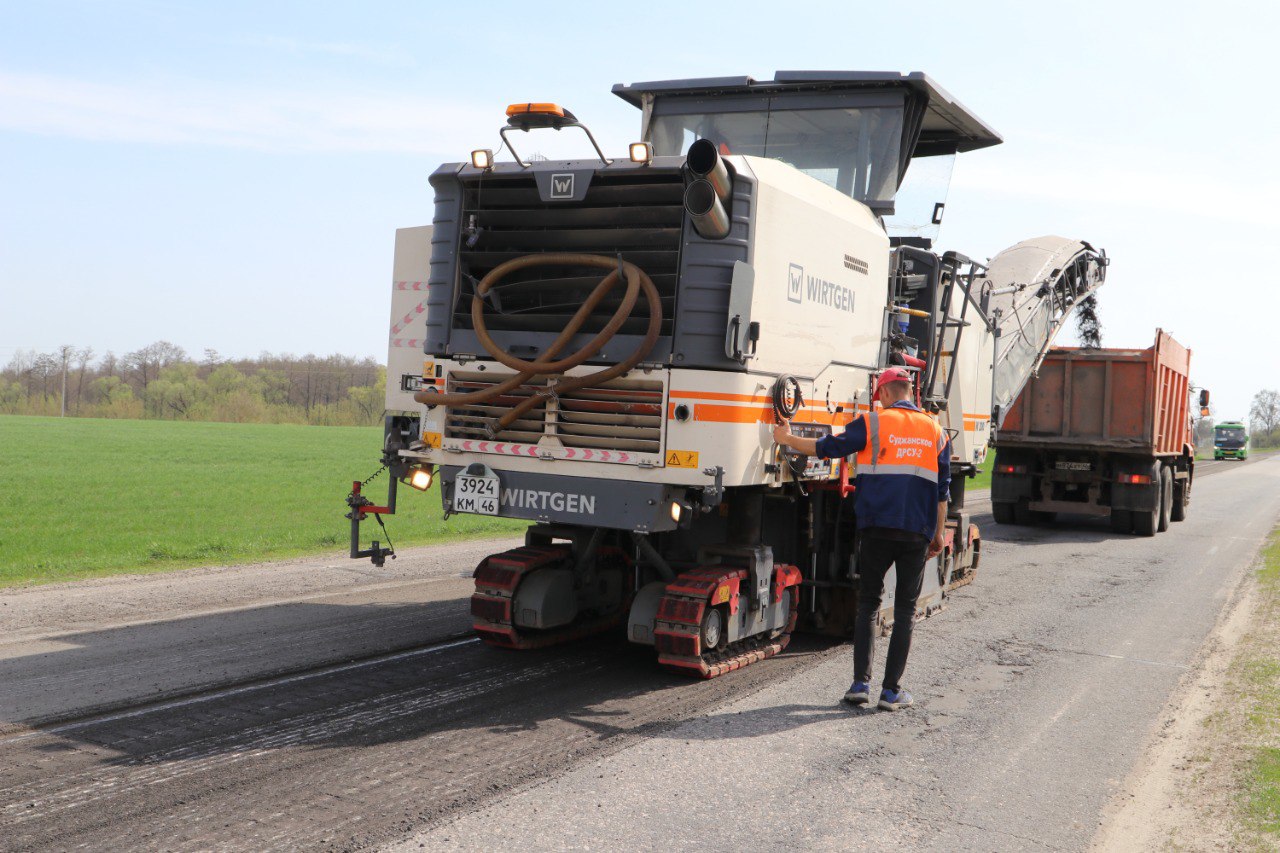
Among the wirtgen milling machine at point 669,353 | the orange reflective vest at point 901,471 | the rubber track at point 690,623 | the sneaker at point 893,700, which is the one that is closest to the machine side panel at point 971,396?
the wirtgen milling machine at point 669,353

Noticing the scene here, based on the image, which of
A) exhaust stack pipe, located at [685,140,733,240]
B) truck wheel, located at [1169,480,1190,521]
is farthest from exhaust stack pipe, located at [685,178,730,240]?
truck wheel, located at [1169,480,1190,521]

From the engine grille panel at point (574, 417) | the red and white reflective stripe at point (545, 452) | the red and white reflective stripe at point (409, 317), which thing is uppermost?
the red and white reflective stripe at point (409, 317)

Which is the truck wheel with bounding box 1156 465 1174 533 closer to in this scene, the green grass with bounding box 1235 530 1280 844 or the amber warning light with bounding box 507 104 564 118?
the green grass with bounding box 1235 530 1280 844

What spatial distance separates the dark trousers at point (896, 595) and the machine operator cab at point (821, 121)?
2.87 meters

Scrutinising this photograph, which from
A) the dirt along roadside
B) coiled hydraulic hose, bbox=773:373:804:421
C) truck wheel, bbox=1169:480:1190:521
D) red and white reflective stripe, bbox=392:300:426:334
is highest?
red and white reflective stripe, bbox=392:300:426:334

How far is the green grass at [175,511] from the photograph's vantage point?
12.4 metres

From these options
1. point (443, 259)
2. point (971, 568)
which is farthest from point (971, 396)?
point (443, 259)

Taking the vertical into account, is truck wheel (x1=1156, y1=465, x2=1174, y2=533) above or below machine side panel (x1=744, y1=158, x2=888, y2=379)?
below

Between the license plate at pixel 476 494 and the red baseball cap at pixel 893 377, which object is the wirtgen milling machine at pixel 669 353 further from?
the red baseball cap at pixel 893 377

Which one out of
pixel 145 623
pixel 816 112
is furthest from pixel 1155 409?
pixel 145 623

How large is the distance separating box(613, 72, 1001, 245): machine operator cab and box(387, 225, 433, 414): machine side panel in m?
2.14

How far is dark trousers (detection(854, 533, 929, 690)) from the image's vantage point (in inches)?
253

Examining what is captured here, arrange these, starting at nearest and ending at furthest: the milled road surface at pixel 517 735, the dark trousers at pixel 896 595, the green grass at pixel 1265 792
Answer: the milled road surface at pixel 517 735 < the green grass at pixel 1265 792 < the dark trousers at pixel 896 595

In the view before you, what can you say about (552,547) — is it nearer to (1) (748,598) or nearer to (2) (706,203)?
(1) (748,598)
